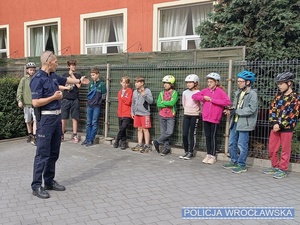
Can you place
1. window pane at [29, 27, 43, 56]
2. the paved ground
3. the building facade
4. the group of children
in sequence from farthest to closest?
window pane at [29, 27, 43, 56] < the building facade < the group of children < the paved ground

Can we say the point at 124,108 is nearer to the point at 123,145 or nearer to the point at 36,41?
the point at 123,145

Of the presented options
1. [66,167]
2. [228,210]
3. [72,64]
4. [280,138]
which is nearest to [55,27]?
[72,64]

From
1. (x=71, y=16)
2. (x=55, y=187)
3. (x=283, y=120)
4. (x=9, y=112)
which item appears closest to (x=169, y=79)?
(x=283, y=120)

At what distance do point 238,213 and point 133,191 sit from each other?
5.24ft

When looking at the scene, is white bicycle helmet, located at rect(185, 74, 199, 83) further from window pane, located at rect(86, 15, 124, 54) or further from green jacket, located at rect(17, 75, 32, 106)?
window pane, located at rect(86, 15, 124, 54)

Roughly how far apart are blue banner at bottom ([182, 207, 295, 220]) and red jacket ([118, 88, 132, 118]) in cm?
387

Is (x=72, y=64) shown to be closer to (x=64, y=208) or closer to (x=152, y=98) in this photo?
(x=152, y=98)

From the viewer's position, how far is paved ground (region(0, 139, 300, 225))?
423cm

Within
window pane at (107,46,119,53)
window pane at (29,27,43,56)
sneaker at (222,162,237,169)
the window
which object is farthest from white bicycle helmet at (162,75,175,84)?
the window

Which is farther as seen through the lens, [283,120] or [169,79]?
[169,79]

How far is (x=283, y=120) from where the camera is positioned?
5781 mm

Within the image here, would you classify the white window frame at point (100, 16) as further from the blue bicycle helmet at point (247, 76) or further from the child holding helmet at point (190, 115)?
the blue bicycle helmet at point (247, 76)

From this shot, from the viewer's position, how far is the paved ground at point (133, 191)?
4.23 m

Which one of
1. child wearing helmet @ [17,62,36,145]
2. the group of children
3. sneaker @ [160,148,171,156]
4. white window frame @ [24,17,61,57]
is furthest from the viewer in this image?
white window frame @ [24,17,61,57]
